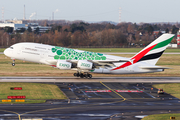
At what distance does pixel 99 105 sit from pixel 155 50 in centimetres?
2412

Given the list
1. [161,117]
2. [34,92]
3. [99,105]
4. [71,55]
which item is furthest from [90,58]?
[161,117]

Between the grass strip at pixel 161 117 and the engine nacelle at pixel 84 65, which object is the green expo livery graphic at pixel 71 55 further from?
A: the grass strip at pixel 161 117

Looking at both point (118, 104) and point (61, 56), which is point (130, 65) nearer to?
point (61, 56)

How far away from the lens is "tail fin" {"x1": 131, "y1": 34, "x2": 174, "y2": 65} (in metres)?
53.6

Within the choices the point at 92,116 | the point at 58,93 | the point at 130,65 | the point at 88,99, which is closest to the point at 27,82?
the point at 58,93

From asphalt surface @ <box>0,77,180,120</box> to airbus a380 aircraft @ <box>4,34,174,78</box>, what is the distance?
787 cm

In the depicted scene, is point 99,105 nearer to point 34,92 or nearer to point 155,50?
point 34,92

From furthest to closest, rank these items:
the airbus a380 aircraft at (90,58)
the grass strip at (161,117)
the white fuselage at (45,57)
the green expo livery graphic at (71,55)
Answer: the green expo livery graphic at (71,55), the white fuselage at (45,57), the airbus a380 aircraft at (90,58), the grass strip at (161,117)

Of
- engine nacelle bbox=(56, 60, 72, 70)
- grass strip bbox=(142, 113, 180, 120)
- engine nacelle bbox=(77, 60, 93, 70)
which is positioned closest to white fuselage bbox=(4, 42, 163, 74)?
engine nacelle bbox=(77, 60, 93, 70)

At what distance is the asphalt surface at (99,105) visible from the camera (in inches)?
1164

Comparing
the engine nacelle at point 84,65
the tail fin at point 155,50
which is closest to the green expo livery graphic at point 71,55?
the engine nacelle at point 84,65

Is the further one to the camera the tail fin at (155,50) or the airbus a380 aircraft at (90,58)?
the airbus a380 aircraft at (90,58)

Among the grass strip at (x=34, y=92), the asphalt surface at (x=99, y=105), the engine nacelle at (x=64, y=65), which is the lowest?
the grass strip at (x=34, y=92)

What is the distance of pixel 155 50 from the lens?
54344mm
